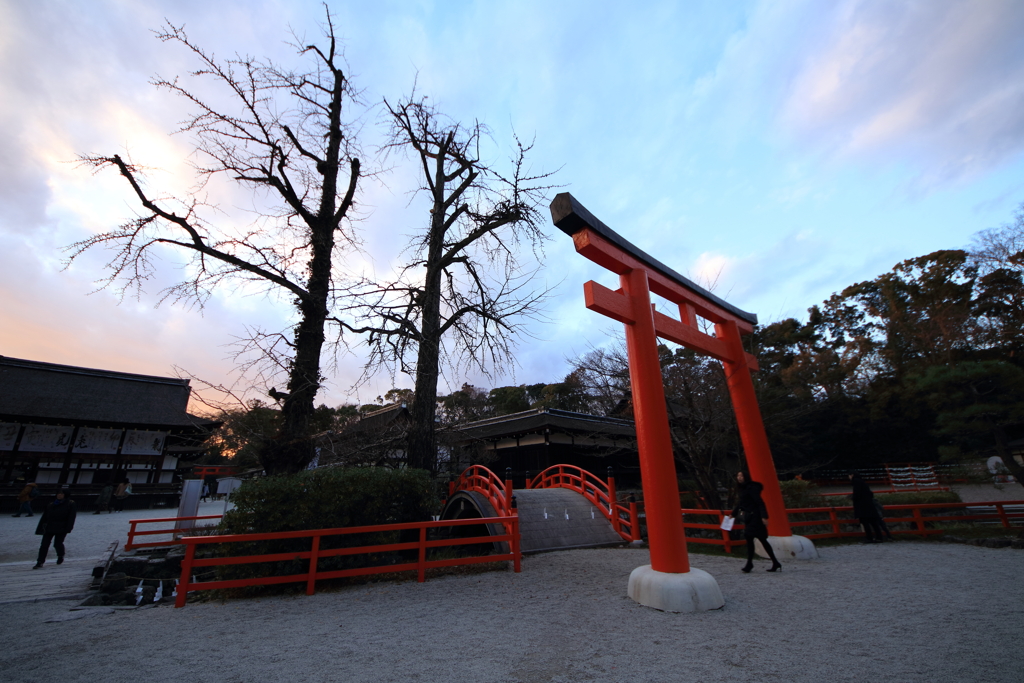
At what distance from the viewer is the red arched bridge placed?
8.59 metres

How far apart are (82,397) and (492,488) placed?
76.6 ft

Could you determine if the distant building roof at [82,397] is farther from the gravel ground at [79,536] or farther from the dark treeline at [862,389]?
the dark treeline at [862,389]

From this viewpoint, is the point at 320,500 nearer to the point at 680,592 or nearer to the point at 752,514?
the point at 680,592

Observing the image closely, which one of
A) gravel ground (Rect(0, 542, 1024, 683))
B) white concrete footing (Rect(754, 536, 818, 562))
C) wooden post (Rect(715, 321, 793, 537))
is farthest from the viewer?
wooden post (Rect(715, 321, 793, 537))

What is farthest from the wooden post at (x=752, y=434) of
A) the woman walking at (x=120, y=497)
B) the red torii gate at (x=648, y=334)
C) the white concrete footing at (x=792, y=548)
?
the woman walking at (x=120, y=497)

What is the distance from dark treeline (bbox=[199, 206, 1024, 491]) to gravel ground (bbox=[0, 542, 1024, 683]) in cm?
333

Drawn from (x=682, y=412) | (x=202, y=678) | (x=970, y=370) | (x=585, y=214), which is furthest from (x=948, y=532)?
(x=202, y=678)

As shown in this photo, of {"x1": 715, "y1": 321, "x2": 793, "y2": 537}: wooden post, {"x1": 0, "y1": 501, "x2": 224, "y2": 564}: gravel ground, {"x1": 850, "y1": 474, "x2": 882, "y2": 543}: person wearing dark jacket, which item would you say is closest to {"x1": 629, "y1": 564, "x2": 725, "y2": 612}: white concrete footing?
{"x1": 715, "y1": 321, "x2": 793, "y2": 537}: wooden post

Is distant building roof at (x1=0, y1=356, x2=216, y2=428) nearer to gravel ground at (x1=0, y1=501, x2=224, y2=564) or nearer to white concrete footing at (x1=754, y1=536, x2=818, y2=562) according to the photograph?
gravel ground at (x1=0, y1=501, x2=224, y2=564)

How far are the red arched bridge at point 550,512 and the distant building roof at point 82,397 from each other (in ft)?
49.0

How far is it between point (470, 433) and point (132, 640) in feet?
47.8

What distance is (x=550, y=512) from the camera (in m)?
9.66

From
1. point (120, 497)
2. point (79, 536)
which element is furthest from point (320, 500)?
point (120, 497)

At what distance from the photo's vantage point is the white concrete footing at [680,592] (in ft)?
13.9
